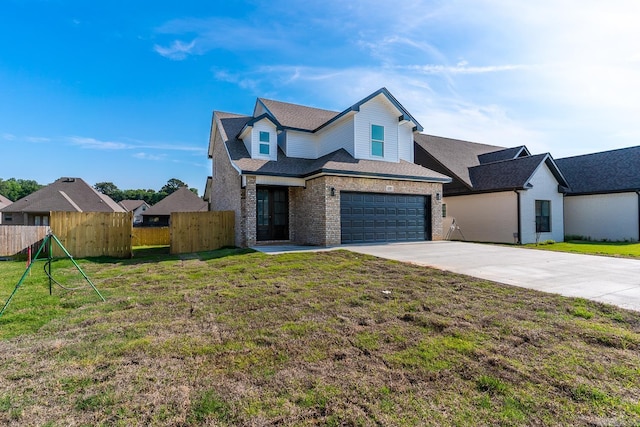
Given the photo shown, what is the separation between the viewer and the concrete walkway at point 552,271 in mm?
6004

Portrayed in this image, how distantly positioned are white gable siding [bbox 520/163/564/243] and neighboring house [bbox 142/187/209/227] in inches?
1182

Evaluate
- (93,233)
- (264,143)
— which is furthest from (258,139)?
(93,233)

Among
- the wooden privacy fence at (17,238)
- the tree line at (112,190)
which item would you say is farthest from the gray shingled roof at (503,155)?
the tree line at (112,190)

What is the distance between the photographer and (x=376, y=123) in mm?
16062

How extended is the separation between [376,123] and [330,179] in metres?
5.07

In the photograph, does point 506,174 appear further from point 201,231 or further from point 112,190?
point 112,190

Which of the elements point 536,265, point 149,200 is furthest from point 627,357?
point 149,200

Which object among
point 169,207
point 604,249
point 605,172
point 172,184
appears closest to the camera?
point 604,249

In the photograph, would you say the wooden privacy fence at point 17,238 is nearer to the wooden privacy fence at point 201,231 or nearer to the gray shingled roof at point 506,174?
the wooden privacy fence at point 201,231

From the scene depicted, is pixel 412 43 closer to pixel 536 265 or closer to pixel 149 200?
pixel 536 265

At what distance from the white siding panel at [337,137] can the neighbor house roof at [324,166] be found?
0.55 m

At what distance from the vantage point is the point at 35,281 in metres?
7.46

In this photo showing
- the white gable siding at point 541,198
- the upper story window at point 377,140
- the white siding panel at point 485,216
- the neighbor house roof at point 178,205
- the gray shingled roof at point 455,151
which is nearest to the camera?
the upper story window at point 377,140

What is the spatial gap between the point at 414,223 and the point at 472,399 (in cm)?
1343
